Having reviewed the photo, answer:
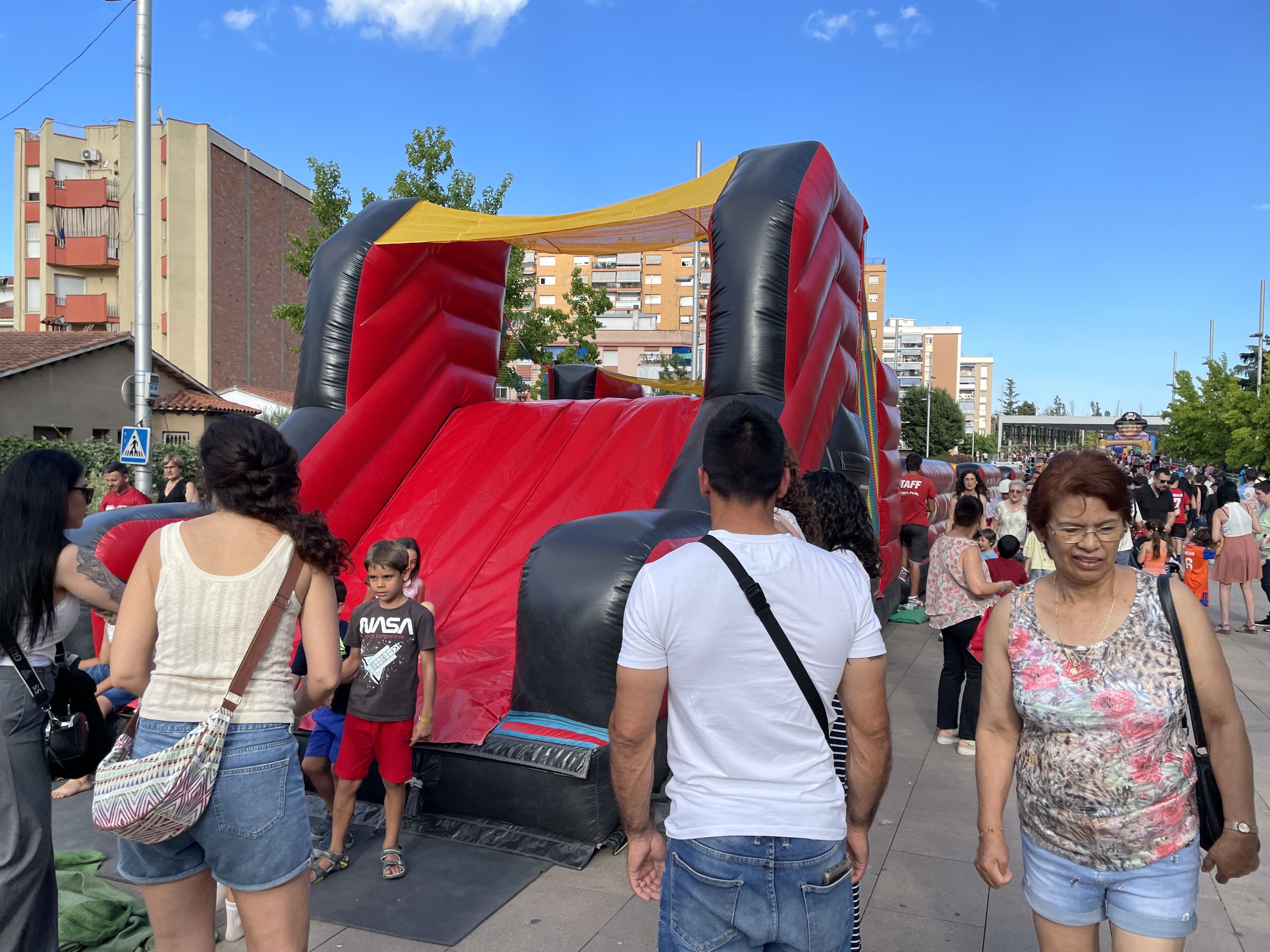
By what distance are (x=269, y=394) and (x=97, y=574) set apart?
99.8 feet

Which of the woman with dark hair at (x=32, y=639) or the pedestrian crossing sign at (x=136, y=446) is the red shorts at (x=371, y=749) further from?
the pedestrian crossing sign at (x=136, y=446)

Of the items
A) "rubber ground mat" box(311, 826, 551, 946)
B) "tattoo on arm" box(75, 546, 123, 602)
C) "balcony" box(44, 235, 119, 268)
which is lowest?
"rubber ground mat" box(311, 826, 551, 946)

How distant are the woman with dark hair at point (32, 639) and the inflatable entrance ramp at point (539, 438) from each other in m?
1.74

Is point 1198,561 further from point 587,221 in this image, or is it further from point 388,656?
point 388,656

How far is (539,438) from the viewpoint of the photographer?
737 centimetres

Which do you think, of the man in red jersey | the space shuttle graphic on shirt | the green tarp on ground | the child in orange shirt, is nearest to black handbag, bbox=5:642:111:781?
the green tarp on ground

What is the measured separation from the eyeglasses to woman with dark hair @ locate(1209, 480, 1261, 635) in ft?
26.8

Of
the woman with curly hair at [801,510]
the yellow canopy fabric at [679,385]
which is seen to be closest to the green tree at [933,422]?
the yellow canopy fabric at [679,385]

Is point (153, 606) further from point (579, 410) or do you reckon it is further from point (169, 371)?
point (169, 371)

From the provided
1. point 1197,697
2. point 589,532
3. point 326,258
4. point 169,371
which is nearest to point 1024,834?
point 1197,697

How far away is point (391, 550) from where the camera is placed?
12.5 feet

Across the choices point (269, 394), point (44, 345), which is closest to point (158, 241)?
Answer: point (269, 394)

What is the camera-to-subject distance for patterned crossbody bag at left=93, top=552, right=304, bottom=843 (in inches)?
77.7

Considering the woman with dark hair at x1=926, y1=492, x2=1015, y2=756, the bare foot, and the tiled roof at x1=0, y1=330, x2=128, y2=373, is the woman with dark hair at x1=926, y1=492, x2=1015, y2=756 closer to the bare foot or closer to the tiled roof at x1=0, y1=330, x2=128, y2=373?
the bare foot
